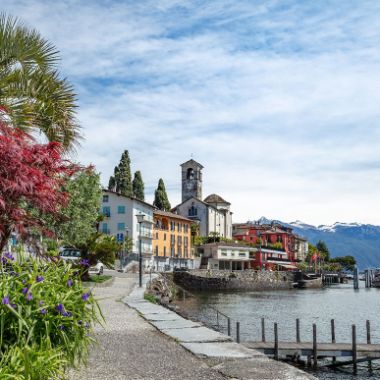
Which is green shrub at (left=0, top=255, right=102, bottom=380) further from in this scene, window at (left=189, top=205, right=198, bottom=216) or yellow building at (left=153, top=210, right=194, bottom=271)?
window at (left=189, top=205, right=198, bottom=216)

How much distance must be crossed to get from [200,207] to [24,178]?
116323 millimetres

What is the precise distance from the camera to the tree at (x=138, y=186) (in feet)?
367

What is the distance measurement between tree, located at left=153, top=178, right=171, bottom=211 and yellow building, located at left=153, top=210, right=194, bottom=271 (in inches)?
478

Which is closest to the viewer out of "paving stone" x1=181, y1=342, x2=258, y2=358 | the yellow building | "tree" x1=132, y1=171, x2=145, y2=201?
"paving stone" x1=181, y1=342, x2=258, y2=358

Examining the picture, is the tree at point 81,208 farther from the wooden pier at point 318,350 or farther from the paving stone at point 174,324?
the paving stone at point 174,324

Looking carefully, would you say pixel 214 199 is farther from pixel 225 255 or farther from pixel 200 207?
pixel 225 255

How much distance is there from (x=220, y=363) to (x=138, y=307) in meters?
12.5

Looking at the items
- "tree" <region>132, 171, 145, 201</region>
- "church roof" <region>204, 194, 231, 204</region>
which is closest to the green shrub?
"tree" <region>132, 171, 145, 201</region>

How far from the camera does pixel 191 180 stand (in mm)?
136375

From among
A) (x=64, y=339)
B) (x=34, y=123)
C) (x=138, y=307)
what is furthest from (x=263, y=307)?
(x=64, y=339)

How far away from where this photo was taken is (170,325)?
601 inches

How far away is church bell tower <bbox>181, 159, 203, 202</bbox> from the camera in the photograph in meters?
135

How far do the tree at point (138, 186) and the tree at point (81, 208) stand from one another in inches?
2744

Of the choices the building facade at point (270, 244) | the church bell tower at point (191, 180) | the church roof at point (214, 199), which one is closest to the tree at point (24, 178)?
the building facade at point (270, 244)
